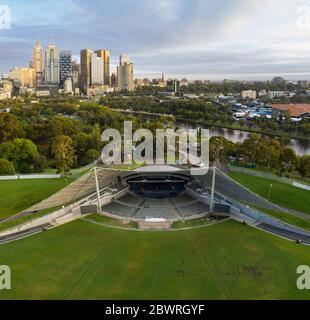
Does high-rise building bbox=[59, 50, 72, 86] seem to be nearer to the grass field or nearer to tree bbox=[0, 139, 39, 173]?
tree bbox=[0, 139, 39, 173]

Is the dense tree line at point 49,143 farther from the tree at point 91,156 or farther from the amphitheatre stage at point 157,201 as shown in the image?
the amphitheatre stage at point 157,201

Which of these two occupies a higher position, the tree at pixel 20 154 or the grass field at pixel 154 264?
the tree at pixel 20 154

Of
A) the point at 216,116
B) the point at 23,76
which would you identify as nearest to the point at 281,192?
the point at 216,116

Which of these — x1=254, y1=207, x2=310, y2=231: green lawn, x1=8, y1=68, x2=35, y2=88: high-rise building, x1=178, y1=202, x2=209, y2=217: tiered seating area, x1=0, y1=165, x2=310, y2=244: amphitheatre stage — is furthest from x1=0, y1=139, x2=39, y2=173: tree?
x1=8, y1=68, x2=35, y2=88: high-rise building

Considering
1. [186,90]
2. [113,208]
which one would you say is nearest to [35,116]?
[113,208]

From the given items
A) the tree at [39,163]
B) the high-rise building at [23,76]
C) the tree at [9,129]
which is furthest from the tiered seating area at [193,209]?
the high-rise building at [23,76]

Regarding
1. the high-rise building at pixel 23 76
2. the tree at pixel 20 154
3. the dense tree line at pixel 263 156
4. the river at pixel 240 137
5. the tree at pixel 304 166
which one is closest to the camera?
the tree at pixel 304 166
